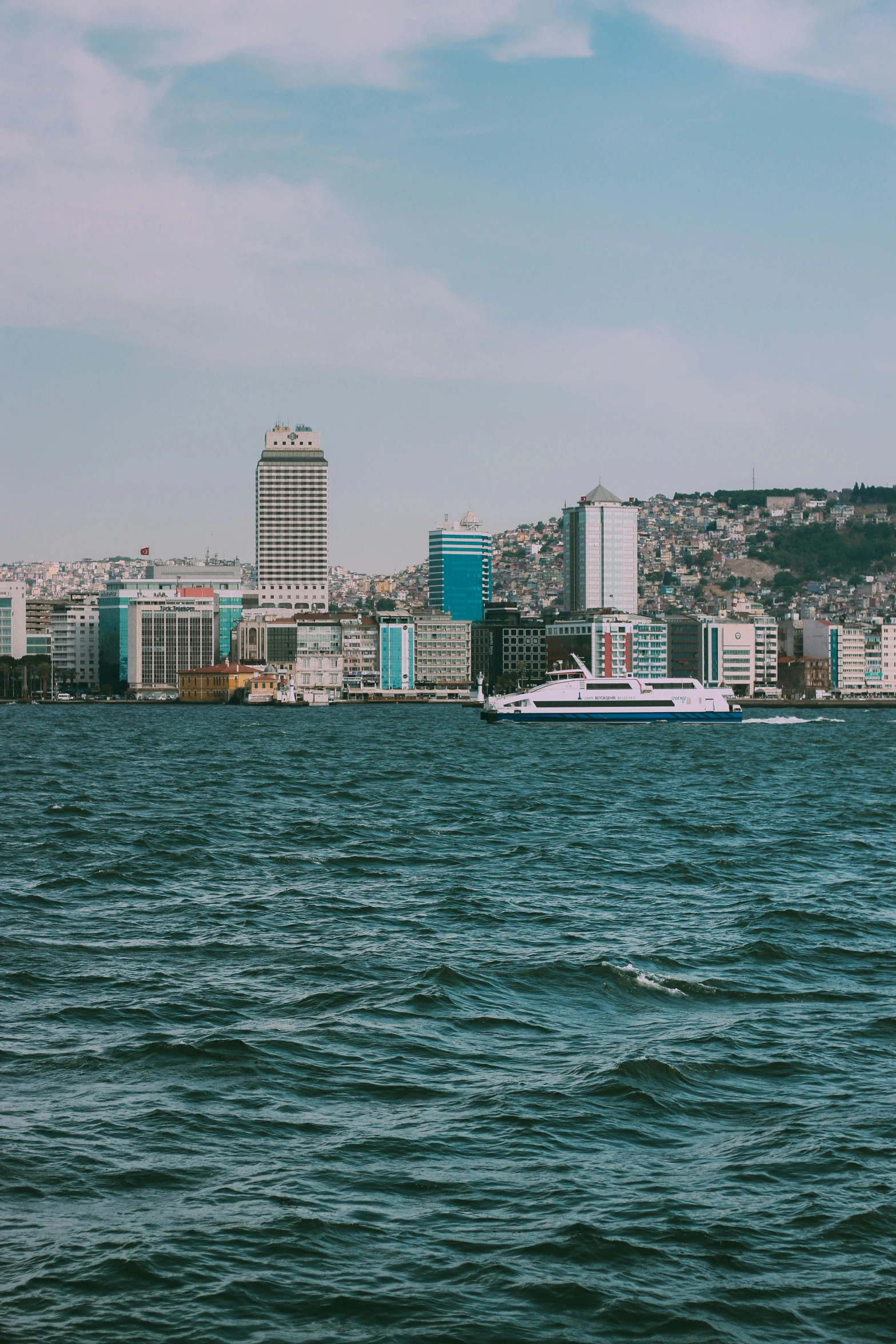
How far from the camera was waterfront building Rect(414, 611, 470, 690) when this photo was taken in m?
176

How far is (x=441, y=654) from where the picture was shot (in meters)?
176

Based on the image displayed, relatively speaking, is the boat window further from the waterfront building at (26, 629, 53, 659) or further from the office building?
the waterfront building at (26, 629, 53, 659)

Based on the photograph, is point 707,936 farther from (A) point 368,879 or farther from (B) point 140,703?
(B) point 140,703

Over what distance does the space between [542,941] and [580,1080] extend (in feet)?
19.3

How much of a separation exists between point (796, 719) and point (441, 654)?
66.8 metres

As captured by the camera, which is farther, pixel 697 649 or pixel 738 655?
pixel 697 649

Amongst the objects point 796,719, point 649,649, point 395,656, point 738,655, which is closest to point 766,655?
point 738,655

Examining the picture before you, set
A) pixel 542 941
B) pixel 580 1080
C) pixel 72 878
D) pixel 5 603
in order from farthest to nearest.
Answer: pixel 5 603 < pixel 72 878 < pixel 542 941 < pixel 580 1080

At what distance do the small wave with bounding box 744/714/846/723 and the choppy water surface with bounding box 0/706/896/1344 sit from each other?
87162 mm

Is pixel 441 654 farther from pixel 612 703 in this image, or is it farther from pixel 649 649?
pixel 612 703

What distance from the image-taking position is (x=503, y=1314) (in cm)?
806

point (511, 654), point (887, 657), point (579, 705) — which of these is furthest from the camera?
point (511, 654)

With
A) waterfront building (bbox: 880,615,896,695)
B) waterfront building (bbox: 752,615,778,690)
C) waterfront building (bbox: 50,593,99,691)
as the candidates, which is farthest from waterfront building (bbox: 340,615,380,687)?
waterfront building (bbox: 880,615,896,695)

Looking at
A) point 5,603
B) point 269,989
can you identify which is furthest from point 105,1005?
point 5,603
